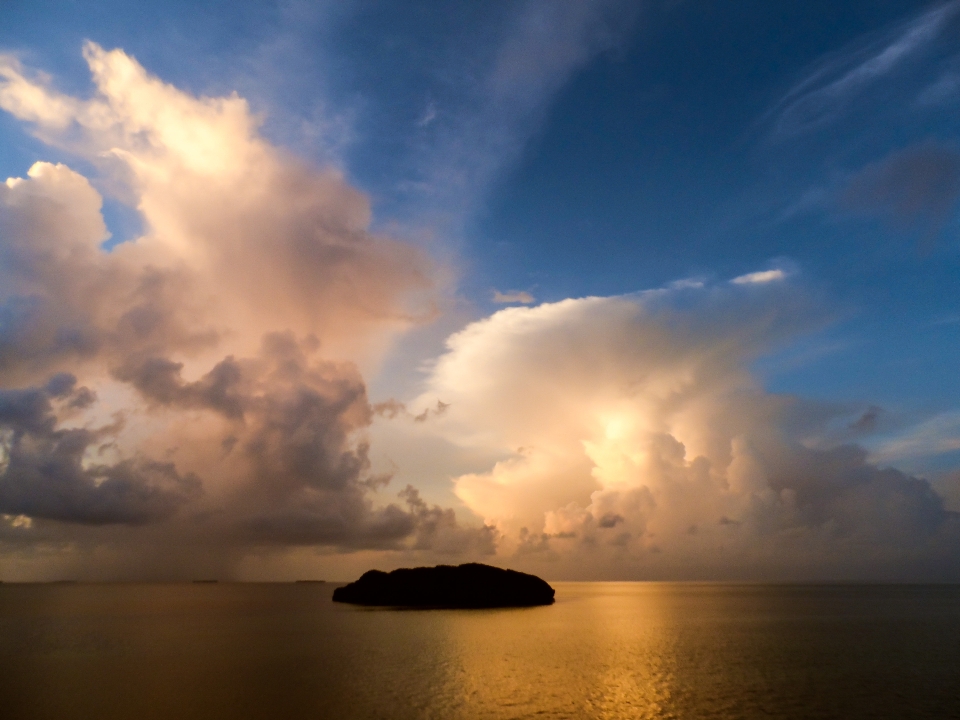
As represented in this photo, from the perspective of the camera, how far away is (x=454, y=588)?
187625 mm

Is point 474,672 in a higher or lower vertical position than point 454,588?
lower

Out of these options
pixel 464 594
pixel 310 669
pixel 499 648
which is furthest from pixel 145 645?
pixel 464 594

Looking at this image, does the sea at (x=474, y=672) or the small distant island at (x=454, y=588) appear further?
the small distant island at (x=454, y=588)

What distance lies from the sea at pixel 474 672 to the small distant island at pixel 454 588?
71.6 meters

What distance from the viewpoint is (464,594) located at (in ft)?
610

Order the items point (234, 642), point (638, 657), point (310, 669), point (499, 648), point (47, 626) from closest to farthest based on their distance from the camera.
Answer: point (310, 669) → point (638, 657) → point (499, 648) → point (234, 642) → point (47, 626)

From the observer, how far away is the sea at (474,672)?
1877 inches

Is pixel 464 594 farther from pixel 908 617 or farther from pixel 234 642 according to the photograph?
pixel 908 617

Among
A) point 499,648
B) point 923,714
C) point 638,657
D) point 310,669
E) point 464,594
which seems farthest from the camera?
point 464,594

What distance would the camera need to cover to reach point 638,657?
75.0 metres

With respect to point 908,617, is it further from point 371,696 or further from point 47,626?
point 47,626

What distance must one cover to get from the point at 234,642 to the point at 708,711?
237 feet

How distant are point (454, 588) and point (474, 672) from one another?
428ft

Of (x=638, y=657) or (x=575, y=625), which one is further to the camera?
(x=575, y=625)
